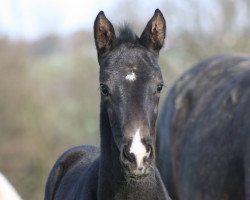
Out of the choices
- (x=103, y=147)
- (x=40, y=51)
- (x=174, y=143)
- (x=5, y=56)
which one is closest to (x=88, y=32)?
(x=40, y=51)

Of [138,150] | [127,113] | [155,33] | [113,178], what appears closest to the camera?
[138,150]

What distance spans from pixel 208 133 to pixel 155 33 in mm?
2638

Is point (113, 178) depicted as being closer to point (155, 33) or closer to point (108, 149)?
point (108, 149)

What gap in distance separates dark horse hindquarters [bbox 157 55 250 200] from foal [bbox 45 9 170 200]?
192 centimetres

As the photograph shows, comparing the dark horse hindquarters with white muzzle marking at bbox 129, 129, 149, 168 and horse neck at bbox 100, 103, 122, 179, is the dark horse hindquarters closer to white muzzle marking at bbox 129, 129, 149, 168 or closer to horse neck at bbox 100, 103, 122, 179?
horse neck at bbox 100, 103, 122, 179

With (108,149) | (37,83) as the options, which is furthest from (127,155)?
(37,83)

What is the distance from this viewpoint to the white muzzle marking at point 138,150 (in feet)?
13.4

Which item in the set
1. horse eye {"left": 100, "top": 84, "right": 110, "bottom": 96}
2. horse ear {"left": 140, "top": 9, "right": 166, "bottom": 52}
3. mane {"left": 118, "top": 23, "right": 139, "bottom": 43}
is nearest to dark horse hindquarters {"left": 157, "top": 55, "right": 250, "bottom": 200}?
horse ear {"left": 140, "top": 9, "right": 166, "bottom": 52}

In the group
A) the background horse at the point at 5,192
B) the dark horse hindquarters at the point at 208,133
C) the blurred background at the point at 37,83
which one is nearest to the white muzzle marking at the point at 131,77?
the dark horse hindquarters at the point at 208,133

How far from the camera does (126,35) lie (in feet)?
16.2

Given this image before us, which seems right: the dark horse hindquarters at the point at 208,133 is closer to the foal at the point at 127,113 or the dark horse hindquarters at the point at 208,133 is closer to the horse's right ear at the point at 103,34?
the foal at the point at 127,113

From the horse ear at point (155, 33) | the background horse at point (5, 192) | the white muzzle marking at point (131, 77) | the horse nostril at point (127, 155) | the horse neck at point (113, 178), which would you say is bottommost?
the background horse at point (5, 192)

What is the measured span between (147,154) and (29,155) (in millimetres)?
17686

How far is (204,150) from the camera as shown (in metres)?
7.34
